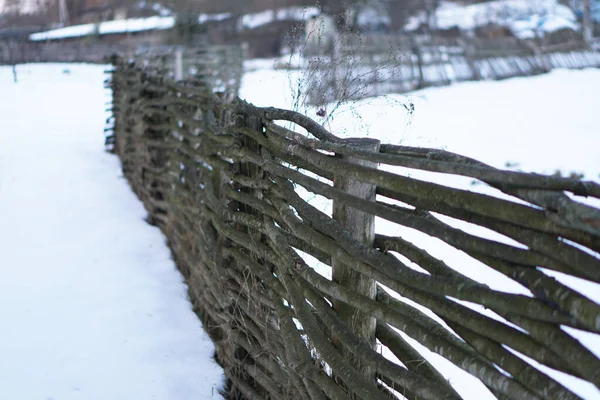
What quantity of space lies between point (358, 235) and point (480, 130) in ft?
32.0

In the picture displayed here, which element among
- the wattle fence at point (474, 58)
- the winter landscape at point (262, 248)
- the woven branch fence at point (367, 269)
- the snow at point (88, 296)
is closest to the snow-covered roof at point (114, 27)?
the wattle fence at point (474, 58)

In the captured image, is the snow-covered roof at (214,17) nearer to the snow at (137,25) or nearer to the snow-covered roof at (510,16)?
the snow at (137,25)

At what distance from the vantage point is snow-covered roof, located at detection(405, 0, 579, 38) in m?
33.6

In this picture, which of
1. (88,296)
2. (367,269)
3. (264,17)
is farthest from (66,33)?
(367,269)

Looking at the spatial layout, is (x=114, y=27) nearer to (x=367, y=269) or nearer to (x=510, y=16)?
(x=510, y=16)

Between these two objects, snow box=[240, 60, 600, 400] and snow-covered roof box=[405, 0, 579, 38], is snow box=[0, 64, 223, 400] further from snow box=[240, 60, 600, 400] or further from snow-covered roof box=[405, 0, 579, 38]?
snow-covered roof box=[405, 0, 579, 38]

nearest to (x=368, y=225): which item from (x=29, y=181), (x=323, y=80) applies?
(x=323, y=80)

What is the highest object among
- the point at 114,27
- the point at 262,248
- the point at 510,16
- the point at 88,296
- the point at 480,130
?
the point at 510,16

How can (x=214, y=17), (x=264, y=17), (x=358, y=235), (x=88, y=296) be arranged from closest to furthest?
(x=358, y=235), (x=88, y=296), (x=214, y=17), (x=264, y=17)

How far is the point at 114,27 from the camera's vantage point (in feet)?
120

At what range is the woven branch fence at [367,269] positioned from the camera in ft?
5.74

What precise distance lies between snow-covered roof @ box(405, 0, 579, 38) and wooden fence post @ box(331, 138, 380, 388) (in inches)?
1162

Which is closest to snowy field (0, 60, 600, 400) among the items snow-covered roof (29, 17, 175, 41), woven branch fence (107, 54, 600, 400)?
woven branch fence (107, 54, 600, 400)

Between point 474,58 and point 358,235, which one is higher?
point 474,58
